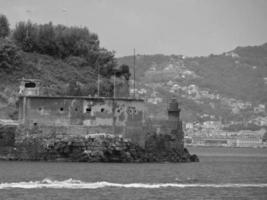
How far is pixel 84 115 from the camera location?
266 feet

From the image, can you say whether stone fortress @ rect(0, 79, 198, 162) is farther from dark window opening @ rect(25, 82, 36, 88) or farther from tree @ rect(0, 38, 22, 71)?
tree @ rect(0, 38, 22, 71)

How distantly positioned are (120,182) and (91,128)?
20386mm

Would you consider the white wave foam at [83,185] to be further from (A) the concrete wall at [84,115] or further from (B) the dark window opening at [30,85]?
(B) the dark window opening at [30,85]

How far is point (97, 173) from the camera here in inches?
2611

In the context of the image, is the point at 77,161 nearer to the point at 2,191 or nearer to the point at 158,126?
the point at 158,126

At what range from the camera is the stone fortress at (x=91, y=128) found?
7888 centimetres

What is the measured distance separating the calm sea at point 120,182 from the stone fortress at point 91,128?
2.96 metres

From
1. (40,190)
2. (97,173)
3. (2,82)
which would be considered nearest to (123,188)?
(40,190)

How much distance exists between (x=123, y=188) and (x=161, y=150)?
26595 mm

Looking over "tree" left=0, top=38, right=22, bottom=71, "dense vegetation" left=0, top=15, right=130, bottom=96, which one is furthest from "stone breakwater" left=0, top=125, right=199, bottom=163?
"tree" left=0, top=38, right=22, bottom=71

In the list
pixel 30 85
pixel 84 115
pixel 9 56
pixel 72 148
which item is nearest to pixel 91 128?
pixel 84 115

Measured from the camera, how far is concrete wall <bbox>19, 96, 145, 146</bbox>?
7994 cm

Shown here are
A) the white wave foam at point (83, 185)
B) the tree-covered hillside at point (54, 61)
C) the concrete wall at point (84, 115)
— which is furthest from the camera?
the tree-covered hillside at point (54, 61)

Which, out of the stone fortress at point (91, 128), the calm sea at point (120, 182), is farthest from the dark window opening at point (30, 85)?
the calm sea at point (120, 182)
